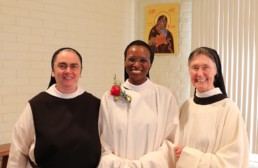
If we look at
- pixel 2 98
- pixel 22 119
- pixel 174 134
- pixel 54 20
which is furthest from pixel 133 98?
pixel 54 20

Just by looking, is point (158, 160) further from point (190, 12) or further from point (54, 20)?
point (190, 12)

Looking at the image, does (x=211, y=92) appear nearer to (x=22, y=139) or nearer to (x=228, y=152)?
(x=228, y=152)

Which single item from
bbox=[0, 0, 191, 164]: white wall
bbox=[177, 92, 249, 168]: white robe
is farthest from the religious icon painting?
bbox=[177, 92, 249, 168]: white robe

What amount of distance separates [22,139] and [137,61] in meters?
0.96

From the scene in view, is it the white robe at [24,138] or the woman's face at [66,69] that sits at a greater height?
the woman's face at [66,69]

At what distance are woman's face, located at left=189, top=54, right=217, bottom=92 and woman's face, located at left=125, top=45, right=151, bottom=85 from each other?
1.08 feet

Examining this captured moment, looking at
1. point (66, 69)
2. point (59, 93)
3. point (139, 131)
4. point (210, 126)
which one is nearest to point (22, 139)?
point (59, 93)

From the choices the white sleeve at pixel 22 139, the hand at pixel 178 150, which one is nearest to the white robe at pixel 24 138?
the white sleeve at pixel 22 139

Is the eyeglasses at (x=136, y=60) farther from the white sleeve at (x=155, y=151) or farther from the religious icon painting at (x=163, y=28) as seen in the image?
the religious icon painting at (x=163, y=28)

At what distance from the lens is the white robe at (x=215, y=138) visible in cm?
219


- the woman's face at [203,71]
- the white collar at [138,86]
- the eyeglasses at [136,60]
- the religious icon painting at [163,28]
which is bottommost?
the white collar at [138,86]

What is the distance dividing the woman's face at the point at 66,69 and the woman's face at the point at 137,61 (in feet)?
Answer: 1.19

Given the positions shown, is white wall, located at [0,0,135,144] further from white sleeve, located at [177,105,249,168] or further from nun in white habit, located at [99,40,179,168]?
→ white sleeve, located at [177,105,249,168]

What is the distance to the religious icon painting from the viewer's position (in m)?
4.82
